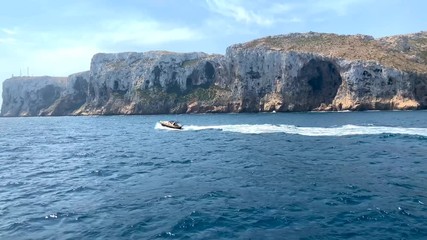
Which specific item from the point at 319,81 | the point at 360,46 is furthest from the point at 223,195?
the point at 360,46

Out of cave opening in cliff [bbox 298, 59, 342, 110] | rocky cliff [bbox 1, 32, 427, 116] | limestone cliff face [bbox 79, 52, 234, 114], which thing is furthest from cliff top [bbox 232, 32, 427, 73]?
limestone cliff face [bbox 79, 52, 234, 114]

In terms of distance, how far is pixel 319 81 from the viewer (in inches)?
5930

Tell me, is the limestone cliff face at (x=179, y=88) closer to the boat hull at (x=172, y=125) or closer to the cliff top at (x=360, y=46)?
the cliff top at (x=360, y=46)

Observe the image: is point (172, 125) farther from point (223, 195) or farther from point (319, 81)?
point (319, 81)

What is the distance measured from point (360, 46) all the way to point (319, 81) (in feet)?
86.4

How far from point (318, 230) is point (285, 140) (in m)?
34.2

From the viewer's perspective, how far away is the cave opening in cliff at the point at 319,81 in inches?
5787

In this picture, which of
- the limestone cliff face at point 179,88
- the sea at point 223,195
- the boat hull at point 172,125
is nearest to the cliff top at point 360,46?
the limestone cliff face at point 179,88

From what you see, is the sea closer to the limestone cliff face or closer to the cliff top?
the cliff top

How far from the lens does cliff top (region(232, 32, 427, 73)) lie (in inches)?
5620

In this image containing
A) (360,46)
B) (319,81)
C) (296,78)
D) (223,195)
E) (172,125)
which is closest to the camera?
(223,195)

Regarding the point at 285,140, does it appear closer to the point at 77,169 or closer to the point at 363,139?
the point at 363,139

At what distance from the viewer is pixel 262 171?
29094 mm

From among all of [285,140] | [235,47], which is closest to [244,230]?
[285,140]
